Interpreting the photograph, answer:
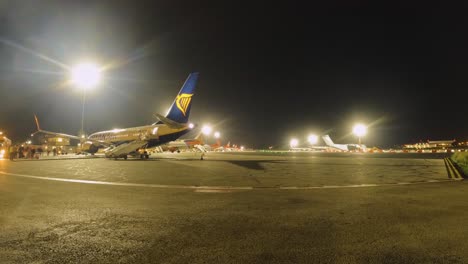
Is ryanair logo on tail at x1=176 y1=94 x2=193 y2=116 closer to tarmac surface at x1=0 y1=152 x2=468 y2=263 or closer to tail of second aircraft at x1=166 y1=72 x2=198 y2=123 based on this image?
tail of second aircraft at x1=166 y1=72 x2=198 y2=123

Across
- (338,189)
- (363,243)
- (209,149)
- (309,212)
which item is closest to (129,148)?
(338,189)

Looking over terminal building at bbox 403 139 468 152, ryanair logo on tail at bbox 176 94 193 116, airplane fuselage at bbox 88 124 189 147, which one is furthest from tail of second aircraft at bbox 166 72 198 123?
terminal building at bbox 403 139 468 152

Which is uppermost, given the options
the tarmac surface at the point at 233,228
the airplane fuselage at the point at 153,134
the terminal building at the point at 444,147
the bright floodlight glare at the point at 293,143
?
the bright floodlight glare at the point at 293,143

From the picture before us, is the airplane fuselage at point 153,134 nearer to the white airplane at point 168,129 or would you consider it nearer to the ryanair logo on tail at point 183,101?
the white airplane at point 168,129

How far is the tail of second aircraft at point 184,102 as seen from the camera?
3362 centimetres

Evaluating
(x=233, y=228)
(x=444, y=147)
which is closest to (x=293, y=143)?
(x=444, y=147)

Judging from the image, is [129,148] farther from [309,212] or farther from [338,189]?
[309,212]

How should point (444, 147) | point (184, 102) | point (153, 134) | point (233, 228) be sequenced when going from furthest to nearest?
1. point (444, 147)
2. point (153, 134)
3. point (184, 102)
4. point (233, 228)

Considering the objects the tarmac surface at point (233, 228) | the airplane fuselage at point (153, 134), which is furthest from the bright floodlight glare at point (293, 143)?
the tarmac surface at point (233, 228)

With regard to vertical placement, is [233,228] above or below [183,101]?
below

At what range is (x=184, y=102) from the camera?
111ft

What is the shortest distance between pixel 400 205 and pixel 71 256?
7.52m

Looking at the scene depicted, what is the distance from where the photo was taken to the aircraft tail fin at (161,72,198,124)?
1324 inches

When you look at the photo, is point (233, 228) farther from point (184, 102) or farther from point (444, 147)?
point (444, 147)
